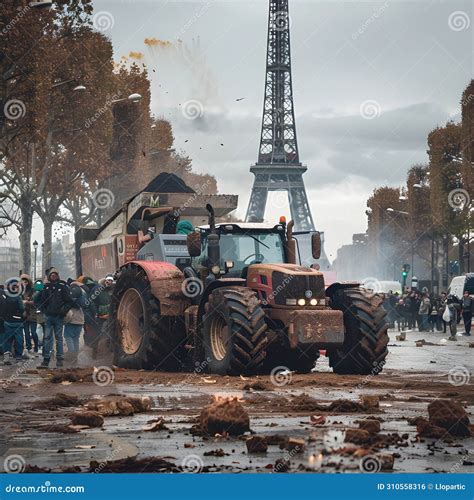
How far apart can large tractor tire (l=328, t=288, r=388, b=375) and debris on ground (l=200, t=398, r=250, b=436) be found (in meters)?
7.29

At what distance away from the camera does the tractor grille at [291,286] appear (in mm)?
17016

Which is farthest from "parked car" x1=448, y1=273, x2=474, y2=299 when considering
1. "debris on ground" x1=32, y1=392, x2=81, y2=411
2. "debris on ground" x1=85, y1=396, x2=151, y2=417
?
"debris on ground" x1=85, y1=396, x2=151, y2=417

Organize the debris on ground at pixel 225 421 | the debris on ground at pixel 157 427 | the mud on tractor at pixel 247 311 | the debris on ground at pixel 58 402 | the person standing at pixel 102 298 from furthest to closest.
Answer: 1. the person standing at pixel 102 298
2. the mud on tractor at pixel 247 311
3. the debris on ground at pixel 58 402
4. the debris on ground at pixel 157 427
5. the debris on ground at pixel 225 421

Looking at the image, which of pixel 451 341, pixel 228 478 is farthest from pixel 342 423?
pixel 451 341

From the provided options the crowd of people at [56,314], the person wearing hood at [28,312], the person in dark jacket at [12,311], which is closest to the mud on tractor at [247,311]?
the crowd of people at [56,314]

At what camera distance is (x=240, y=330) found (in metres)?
16.2

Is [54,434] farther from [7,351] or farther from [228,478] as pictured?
[7,351]

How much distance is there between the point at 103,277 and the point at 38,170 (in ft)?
75.5

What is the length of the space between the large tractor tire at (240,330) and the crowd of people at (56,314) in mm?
5437

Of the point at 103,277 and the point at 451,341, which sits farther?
the point at 451,341

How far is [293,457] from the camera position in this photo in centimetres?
866

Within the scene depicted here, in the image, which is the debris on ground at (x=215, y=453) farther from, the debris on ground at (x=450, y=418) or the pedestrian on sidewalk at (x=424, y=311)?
the pedestrian on sidewalk at (x=424, y=311)

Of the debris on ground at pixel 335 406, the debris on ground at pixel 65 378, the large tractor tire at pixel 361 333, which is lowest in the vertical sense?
the debris on ground at pixel 335 406

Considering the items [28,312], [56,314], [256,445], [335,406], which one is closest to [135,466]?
[256,445]
